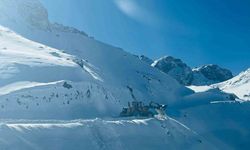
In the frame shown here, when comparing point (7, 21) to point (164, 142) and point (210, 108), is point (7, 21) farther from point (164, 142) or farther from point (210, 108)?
point (164, 142)

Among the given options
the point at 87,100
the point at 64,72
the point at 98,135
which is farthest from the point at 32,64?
the point at 98,135

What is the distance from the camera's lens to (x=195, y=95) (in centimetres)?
12719

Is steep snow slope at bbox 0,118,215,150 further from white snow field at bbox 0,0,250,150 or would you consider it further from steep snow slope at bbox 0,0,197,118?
steep snow slope at bbox 0,0,197,118

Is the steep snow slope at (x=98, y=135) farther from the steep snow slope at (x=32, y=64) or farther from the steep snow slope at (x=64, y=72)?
the steep snow slope at (x=32, y=64)

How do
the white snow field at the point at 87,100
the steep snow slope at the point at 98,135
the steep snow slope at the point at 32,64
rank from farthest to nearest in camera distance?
the steep snow slope at the point at 32,64 → the white snow field at the point at 87,100 → the steep snow slope at the point at 98,135

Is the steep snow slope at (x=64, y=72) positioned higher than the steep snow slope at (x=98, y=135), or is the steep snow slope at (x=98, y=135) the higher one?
the steep snow slope at (x=64, y=72)

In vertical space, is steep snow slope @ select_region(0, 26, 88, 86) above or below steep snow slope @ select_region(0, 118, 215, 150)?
above

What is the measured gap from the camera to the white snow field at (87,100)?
64.6 metres

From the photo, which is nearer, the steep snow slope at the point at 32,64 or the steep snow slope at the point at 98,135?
the steep snow slope at the point at 98,135

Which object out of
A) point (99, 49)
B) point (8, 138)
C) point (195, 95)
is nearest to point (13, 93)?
point (8, 138)

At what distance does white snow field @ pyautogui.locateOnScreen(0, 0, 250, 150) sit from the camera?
6455cm

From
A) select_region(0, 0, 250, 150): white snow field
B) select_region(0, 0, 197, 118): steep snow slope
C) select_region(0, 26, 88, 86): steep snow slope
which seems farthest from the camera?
select_region(0, 26, 88, 86): steep snow slope

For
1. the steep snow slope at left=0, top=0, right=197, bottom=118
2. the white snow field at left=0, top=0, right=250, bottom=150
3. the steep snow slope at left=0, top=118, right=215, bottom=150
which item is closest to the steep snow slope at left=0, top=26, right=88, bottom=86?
the steep snow slope at left=0, top=0, right=197, bottom=118

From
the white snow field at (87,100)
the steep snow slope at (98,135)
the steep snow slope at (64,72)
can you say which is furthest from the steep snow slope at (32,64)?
the steep snow slope at (98,135)
